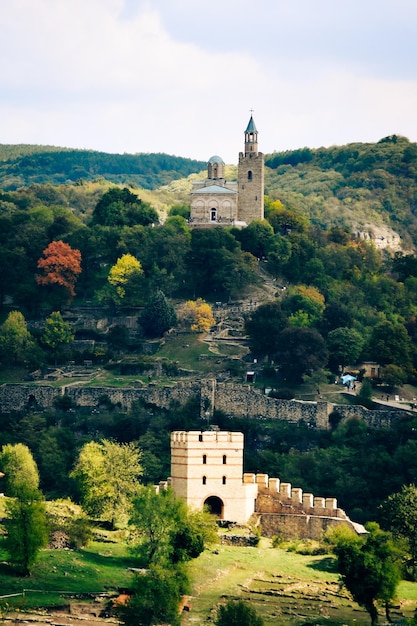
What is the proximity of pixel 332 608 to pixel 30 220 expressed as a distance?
157ft

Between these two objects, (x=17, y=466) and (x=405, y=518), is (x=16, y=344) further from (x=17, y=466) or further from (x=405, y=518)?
(x=405, y=518)

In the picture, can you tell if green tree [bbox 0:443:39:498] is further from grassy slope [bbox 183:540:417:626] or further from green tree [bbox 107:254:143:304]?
green tree [bbox 107:254:143:304]

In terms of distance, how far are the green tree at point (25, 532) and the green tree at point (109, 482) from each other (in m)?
6.35

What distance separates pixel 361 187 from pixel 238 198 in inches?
1474

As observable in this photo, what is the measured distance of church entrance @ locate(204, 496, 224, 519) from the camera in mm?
64062

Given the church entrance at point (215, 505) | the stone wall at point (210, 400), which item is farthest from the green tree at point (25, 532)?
the stone wall at point (210, 400)

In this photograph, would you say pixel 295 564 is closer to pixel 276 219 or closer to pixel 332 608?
pixel 332 608

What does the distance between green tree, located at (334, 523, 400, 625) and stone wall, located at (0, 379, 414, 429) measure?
82.5ft

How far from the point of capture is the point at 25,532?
54.0 metres

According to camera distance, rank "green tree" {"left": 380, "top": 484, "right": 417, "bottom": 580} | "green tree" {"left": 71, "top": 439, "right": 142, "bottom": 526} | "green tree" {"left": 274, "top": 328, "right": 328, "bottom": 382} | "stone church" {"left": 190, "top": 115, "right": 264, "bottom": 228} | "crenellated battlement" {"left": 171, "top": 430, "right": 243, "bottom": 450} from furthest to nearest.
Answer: "stone church" {"left": 190, "top": 115, "right": 264, "bottom": 228}
"green tree" {"left": 274, "top": 328, "right": 328, "bottom": 382}
"crenellated battlement" {"left": 171, "top": 430, "right": 243, "bottom": 450}
"green tree" {"left": 71, "top": 439, "right": 142, "bottom": 526}
"green tree" {"left": 380, "top": 484, "right": 417, "bottom": 580}

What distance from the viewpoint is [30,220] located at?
9919 cm

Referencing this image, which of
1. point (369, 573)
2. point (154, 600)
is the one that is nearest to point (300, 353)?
point (369, 573)

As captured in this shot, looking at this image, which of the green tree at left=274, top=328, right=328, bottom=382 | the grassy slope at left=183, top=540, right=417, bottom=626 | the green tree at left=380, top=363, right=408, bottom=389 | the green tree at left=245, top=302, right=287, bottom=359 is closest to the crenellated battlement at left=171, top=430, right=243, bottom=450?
the grassy slope at left=183, top=540, right=417, bottom=626

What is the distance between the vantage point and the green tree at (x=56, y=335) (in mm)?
90188
